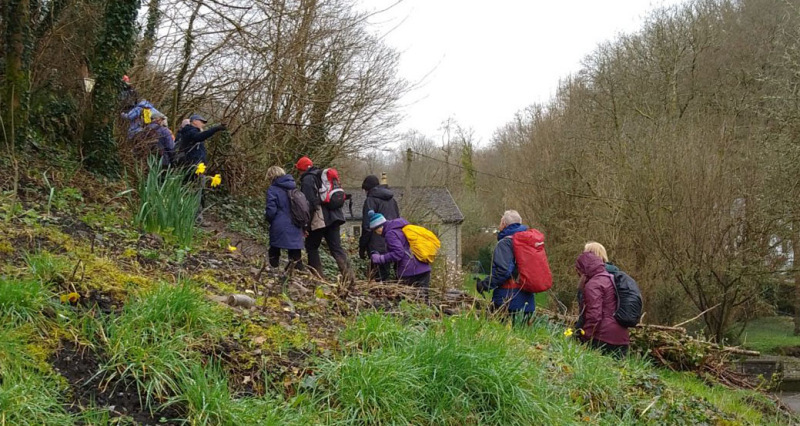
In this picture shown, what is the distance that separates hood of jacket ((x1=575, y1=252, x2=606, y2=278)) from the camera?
259 inches

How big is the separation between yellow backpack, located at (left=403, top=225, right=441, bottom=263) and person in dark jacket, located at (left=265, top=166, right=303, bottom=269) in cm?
146

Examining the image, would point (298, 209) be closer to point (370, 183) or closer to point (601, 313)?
point (370, 183)

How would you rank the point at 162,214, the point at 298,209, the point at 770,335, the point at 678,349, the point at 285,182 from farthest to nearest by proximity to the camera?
the point at 770,335
the point at 678,349
the point at 285,182
the point at 298,209
the point at 162,214

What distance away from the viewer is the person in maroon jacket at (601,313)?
6.43 metres

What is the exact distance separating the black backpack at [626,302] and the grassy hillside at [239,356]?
3.40 feet

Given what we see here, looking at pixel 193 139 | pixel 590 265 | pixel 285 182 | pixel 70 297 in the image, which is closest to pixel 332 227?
pixel 285 182

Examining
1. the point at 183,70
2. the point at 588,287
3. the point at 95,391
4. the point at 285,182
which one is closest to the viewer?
the point at 95,391

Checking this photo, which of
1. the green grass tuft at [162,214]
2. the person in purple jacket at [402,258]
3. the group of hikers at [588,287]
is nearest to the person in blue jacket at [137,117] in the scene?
the green grass tuft at [162,214]

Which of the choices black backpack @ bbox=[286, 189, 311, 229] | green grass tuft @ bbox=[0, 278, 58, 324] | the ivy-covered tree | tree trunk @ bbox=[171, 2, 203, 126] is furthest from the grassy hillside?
tree trunk @ bbox=[171, 2, 203, 126]

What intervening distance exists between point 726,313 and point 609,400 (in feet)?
47.3

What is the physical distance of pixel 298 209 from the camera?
789 centimetres

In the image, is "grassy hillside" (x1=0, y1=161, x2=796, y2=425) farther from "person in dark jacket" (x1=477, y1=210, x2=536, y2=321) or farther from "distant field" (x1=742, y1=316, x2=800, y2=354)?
"distant field" (x1=742, y1=316, x2=800, y2=354)

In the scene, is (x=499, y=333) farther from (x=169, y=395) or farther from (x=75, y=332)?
(x=75, y=332)

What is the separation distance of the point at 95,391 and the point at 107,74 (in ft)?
17.6
